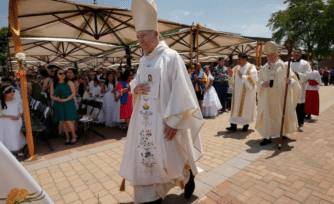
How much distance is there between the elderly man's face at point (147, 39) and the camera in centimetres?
217

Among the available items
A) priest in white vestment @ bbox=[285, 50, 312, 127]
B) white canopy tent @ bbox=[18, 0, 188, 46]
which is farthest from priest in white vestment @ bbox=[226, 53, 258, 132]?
white canopy tent @ bbox=[18, 0, 188, 46]

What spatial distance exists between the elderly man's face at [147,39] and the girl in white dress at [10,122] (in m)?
3.86

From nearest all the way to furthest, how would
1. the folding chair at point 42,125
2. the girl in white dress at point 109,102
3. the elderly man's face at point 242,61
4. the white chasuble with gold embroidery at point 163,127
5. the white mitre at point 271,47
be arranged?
the white chasuble with gold embroidery at point 163,127
the white mitre at point 271,47
the folding chair at point 42,125
the elderly man's face at point 242,61
the girl in white dress at point 109,102

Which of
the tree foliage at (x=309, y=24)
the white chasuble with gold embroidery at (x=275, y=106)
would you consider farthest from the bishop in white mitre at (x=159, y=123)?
the tree foliage at (x=309, y=24)

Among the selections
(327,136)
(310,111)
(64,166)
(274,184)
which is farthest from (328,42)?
(64,166)

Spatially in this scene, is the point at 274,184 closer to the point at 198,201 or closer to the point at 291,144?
the point at 198,201

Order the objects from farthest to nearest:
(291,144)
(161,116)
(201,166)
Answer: (291,144)
(201,166)
(161,116)

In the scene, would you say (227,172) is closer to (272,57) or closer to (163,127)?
(163,127)

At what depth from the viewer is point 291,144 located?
441 centimetres

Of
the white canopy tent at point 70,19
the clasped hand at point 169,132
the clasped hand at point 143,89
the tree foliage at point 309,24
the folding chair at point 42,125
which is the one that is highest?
the tree foliage at point 309,24

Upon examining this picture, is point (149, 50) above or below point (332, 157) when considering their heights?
above

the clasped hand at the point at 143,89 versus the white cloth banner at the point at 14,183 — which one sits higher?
the clasped hand at the point at 143,89

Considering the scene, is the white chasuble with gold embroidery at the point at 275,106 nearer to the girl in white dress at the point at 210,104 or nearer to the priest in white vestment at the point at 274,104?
the priest in white vestment at the point at 274,104

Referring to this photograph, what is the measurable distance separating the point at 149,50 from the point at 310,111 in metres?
6.93
